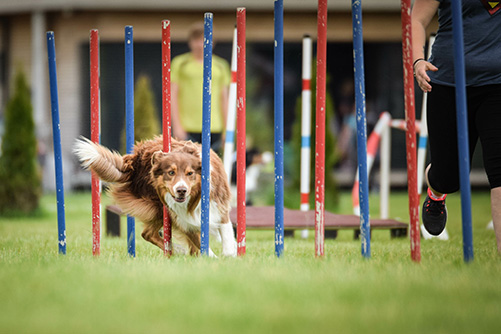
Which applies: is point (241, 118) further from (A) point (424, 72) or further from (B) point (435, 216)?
(B) point (435, 216)

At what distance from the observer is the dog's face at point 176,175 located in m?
3.60

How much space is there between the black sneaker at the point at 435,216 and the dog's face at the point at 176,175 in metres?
1.51

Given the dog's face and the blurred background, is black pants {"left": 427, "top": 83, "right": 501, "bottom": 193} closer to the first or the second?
the dog's face

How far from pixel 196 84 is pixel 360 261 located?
3.50 metres

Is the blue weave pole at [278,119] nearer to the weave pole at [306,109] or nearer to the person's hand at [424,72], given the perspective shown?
the person's hand at [424,72]

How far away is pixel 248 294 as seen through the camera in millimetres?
2535

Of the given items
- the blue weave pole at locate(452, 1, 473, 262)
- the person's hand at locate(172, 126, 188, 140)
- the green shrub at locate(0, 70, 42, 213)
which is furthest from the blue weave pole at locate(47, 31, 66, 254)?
the green shrub at locate(0, 70, 42, 213)

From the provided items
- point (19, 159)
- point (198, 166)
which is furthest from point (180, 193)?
point (19, 159)

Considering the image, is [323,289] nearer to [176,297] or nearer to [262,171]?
[176,297]

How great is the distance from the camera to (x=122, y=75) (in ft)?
47.1

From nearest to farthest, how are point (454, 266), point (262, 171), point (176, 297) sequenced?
point (176, 297), point (454, 266), point (262, 171)

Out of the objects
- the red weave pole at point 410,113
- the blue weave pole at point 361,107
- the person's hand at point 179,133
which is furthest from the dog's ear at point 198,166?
the person's hand at point 179,133

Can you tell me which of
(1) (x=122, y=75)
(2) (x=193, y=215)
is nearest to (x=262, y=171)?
(1) (x=122, y=75)

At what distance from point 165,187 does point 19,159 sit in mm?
5350
